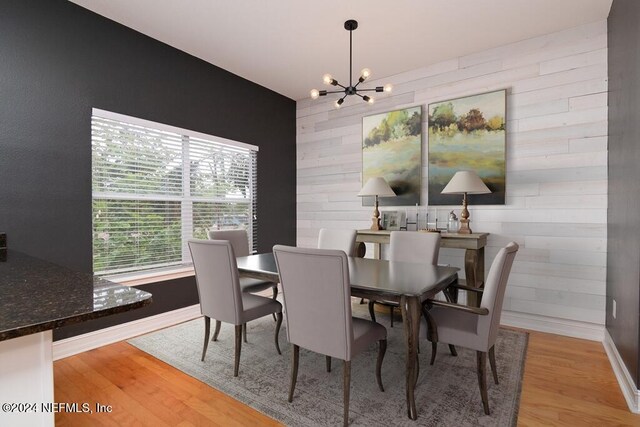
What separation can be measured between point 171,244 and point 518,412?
3228 millimetres

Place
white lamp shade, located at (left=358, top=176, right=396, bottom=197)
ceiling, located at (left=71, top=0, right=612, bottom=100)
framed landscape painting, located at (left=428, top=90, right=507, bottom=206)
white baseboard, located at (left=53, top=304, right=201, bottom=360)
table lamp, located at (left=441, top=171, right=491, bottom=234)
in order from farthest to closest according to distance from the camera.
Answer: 1. white lamp shade, located at (left=358, top=176, right=396, bottom=197)
2. framed landscape painting, located at (left=428, top=90, right=507, bottom=206)
3. table lamp, located at (left=441, top=171, right=491, bottom=234)
4. ceiling, located at (left=71, top=0, right=612, bottom=100)
5. white baseboard, located at (left=53, top=304, right=201, bottom=360)

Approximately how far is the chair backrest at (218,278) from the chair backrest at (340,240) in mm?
1289

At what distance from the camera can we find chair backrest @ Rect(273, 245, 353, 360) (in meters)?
1.67

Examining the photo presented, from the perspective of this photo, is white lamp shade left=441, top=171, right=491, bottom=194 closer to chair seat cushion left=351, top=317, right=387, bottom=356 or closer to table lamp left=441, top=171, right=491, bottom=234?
table lamp left=441, top=171, right=491, bottom=234

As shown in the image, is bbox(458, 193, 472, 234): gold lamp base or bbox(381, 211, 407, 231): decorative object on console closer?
bbox(458, 193, 472, 234): gold lamp base

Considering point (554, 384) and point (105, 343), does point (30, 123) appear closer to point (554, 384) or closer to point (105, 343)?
point (105, 343)

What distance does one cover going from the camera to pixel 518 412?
6.10 ft

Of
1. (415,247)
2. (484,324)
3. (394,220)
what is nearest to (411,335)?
(484,324)

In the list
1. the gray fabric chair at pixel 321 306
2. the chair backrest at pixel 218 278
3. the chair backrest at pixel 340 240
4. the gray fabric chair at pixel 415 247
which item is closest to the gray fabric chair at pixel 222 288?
the chair backrest at pixel 218 278

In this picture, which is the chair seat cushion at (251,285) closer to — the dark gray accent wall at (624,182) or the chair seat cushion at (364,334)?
the chair seat cushion at (364,334)

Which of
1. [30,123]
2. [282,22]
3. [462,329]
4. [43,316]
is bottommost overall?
[462,329]

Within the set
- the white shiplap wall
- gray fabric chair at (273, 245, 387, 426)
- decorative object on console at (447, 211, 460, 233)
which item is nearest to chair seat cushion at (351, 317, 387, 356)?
gray fabric chair at (273, 245, 387, 426)

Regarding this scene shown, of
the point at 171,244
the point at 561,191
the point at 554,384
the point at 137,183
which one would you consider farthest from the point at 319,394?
the point at 561,191

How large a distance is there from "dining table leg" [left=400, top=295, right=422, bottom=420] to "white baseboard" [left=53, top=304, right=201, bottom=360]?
2504 millimetres
